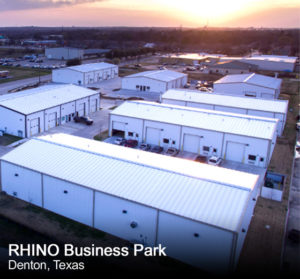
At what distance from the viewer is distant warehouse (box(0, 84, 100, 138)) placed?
87.1 ft

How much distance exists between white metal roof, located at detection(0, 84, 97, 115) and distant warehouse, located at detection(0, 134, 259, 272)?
10328mm

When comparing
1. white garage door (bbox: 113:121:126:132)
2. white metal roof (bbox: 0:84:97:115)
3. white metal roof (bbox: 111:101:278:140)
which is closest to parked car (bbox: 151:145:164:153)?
white metal roof (bbox: 111:101:278:140)

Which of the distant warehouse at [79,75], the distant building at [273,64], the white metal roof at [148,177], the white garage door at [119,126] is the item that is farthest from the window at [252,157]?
the distant building at [273,64]

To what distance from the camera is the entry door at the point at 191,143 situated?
2488 cm

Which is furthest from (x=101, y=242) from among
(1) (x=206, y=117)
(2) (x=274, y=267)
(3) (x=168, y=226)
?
(1) (x=206, y=117)

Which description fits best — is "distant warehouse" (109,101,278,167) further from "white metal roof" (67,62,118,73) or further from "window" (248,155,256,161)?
"white metal roof" (67,62,118,73)

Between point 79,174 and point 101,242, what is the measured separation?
3.39 meters

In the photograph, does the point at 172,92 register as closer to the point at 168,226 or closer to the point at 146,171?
the point at 146,171

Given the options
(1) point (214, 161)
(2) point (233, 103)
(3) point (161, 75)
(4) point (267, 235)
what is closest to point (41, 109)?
(1) point (214, 161)

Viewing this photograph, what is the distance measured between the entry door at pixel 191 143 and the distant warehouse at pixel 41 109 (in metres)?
12.2

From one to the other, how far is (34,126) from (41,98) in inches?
148

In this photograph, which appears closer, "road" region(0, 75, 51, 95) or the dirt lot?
the dirt lot

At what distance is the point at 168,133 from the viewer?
25578mm

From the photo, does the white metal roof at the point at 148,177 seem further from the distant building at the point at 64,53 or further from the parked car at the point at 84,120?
the distant building at the point at 64,53
